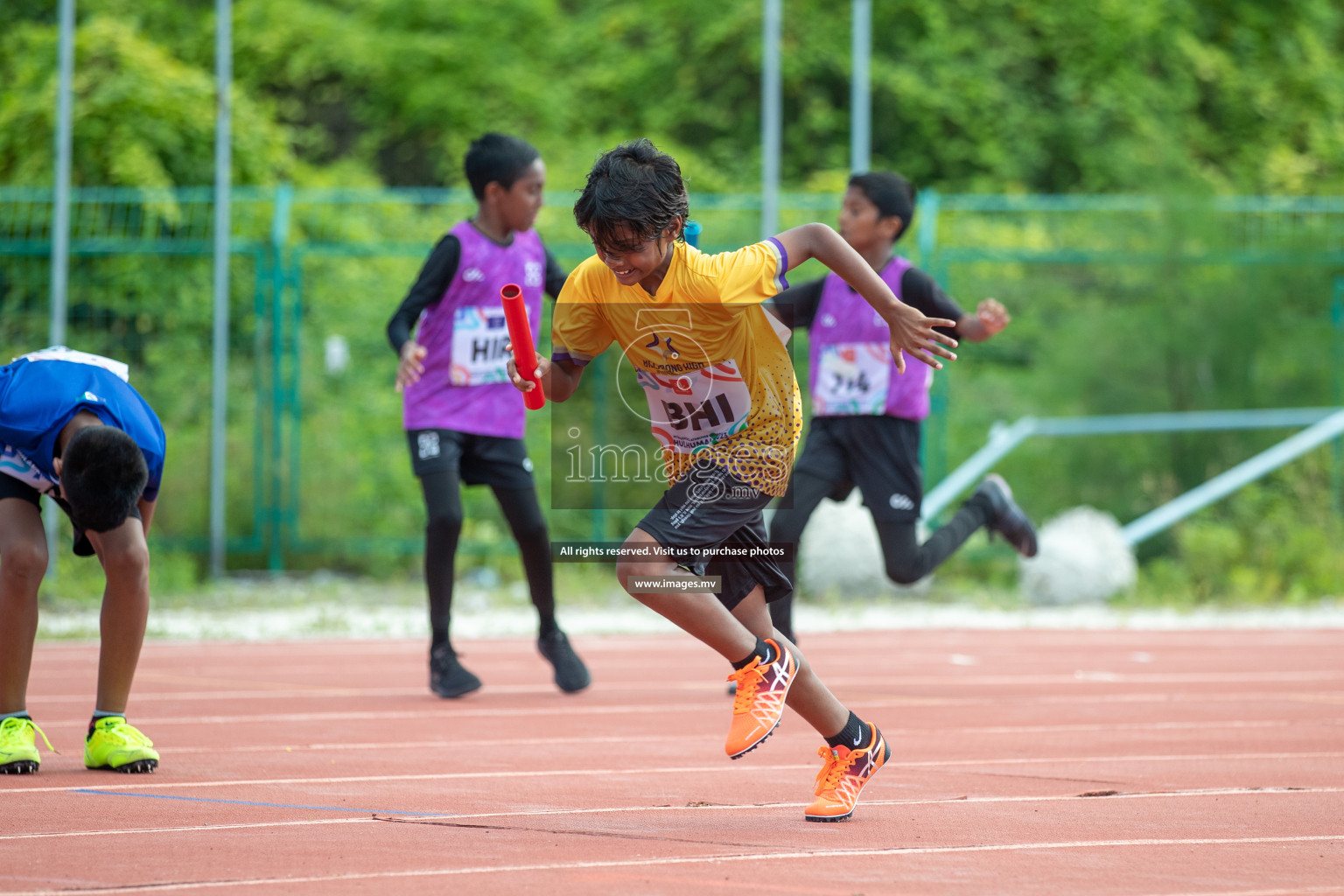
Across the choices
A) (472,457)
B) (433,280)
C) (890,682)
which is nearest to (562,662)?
(472,457)

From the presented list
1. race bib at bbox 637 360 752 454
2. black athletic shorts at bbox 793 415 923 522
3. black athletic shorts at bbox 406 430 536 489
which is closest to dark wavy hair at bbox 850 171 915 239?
black athletic shorts at bbox 793 415 923 522

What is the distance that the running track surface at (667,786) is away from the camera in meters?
3.35

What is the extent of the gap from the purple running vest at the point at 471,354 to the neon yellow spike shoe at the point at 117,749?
2100 mm

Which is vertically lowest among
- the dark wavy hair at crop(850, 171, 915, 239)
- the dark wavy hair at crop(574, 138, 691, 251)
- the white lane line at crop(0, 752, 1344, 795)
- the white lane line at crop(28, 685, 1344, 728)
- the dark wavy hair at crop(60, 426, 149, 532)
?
the white lane line at crop(28, 685, 1344, 728)

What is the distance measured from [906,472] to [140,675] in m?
3.50

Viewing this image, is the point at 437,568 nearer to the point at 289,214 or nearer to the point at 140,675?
the point at 140,675

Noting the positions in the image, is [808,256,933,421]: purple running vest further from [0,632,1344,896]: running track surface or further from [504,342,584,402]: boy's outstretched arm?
[504,342,584,402]: boy's outstretched arm

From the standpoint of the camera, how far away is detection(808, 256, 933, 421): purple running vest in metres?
6.84

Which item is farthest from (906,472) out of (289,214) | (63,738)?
(289,214)

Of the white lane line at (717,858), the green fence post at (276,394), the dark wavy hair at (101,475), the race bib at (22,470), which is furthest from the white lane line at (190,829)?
the green fence post at (276,394)

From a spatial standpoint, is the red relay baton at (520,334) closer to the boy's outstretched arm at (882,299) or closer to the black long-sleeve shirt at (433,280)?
the boy's outstretched arm at (882,299)

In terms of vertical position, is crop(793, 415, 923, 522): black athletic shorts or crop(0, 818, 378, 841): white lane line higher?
crop(793, 415, 923, 522): black athletic shorts

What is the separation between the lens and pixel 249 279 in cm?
1223

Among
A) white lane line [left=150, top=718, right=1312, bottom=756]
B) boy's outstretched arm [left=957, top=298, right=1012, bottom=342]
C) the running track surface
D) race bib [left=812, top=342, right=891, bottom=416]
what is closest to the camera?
the running track surface
